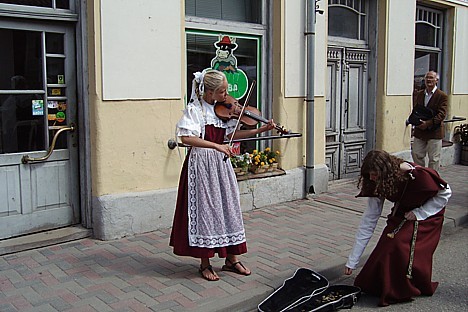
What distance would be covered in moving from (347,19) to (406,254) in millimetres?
5817

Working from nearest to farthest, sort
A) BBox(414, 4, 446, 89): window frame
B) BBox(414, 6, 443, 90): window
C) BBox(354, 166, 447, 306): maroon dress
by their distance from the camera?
BBox(354, 166, 447, 306): maroon dress
BBox(414, 6, 443, 90): window
BBox(414, 4, 446, 89): window frame

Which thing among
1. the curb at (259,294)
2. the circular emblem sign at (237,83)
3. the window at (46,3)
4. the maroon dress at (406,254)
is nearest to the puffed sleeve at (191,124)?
the curb at (259,294)

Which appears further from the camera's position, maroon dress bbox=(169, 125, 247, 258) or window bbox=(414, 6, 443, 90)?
window bbox=(414, 6, 443, 90)

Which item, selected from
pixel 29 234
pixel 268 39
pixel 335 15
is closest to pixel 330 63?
pixel 335 15

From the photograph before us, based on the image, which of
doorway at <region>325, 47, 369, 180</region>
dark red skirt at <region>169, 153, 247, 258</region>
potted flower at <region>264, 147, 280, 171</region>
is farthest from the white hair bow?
doorway at <region>325, 47, 369, 180</region>

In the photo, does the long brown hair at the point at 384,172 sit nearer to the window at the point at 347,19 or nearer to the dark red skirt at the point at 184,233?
the dark red skirt at the point at 184,233

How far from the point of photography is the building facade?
548 cm

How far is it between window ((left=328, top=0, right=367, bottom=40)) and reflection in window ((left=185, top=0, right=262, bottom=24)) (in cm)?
179

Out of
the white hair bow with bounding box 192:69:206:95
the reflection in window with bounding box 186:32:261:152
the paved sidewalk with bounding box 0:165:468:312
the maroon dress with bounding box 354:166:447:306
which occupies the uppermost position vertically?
the reflection in window with bounding box 186:32:261:152

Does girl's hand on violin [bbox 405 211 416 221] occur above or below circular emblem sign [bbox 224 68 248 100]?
below

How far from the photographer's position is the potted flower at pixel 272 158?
746 cm

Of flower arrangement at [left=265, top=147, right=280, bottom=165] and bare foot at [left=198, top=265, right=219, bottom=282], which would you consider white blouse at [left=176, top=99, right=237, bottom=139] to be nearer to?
bare foot at [left=198, top=265, right=219, bottom=282]

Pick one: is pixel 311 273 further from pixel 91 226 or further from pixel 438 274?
pixel 91 226

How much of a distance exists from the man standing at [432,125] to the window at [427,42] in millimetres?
2658
